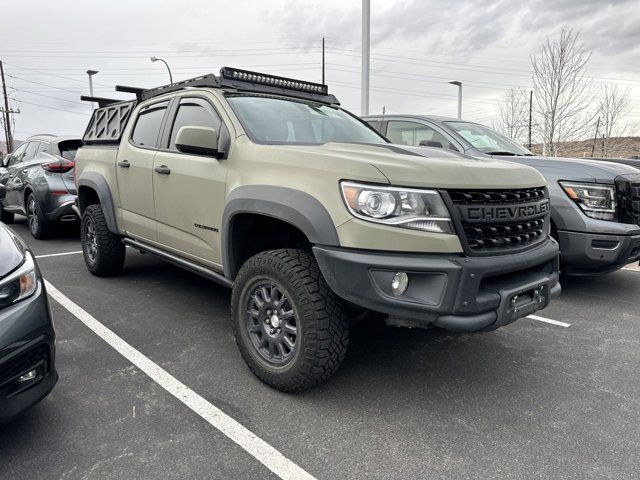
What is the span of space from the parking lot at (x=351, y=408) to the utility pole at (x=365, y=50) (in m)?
7.41

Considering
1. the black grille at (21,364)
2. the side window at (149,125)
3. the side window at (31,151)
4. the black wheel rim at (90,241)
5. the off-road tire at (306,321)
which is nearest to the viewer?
the black grille at (21,364)

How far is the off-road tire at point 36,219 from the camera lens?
7.16 metres

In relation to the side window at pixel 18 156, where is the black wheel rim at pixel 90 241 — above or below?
below

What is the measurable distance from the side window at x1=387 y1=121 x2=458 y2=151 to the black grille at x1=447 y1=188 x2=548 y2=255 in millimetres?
2547

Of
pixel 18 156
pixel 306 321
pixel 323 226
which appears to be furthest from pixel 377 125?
pixel 18 156

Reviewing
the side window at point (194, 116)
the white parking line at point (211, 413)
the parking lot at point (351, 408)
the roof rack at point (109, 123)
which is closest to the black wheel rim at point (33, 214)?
the roof rack at point (109, 123)

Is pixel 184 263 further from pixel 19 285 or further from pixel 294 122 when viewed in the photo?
pixel 19 285

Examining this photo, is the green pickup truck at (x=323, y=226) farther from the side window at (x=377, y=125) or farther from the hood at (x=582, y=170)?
the side window at (x=377, y=125)

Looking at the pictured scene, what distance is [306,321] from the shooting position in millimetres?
2551

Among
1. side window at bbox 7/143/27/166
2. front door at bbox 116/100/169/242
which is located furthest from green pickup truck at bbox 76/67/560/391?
side window at bbox 7/143/27/166

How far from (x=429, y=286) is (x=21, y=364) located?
1.94 m

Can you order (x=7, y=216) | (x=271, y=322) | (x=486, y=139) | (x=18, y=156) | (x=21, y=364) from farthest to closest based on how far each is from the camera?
1. (x=7, y=216)
2. (x=18, y=156)
3. (x=486, y=139)
4. (x=271, y=322)
5. (x=21, y=364)

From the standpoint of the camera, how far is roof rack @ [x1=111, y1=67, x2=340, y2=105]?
3.67m

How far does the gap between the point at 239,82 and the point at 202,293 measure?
216 centimetres
